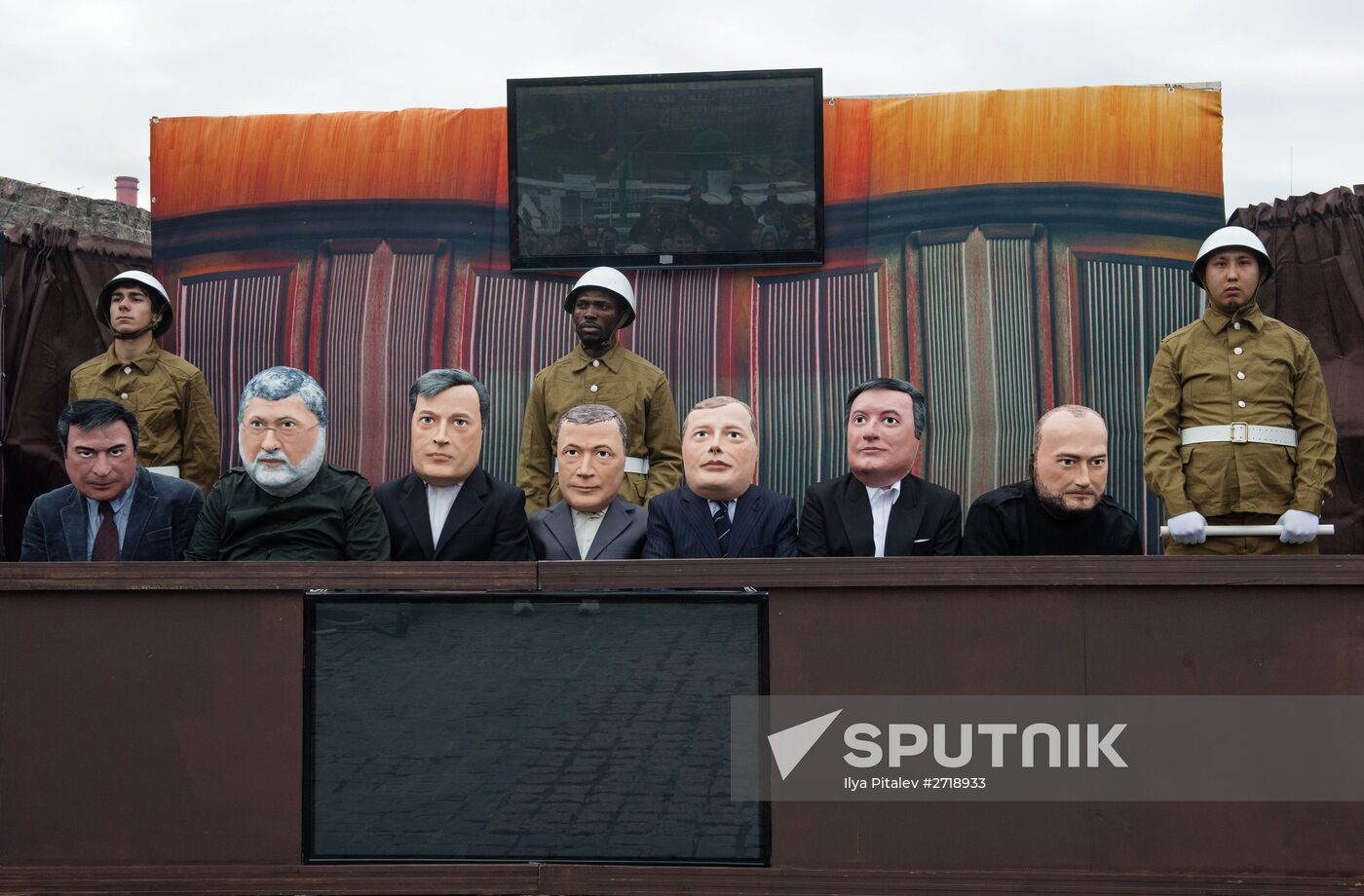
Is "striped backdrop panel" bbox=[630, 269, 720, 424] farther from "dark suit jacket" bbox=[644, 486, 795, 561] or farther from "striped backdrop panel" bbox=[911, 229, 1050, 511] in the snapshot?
"dark suit jacket" bbox=[644, 486, 795, 561]

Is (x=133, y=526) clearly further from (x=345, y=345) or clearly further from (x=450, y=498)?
(x=345, y=345)

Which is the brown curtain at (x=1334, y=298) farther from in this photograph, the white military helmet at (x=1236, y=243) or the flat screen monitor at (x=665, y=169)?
the flat screen monitor at (x=665, y=169)

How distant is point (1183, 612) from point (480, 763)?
161cm

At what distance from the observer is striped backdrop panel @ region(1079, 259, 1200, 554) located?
578 cm

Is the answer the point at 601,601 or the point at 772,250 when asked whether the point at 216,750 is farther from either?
the point at 772,250

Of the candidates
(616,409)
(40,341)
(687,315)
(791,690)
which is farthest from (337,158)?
(791,690)

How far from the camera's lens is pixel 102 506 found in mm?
3812

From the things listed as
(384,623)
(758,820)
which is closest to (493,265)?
(384,623)

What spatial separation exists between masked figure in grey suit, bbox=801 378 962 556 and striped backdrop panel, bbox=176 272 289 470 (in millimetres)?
3373

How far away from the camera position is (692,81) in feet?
19.4

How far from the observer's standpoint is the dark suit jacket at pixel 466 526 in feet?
12.4

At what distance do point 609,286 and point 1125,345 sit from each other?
7.60ft
